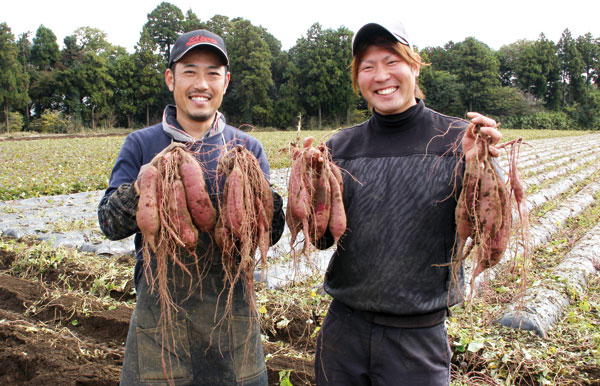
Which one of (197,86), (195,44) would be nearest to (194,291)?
(197,86)

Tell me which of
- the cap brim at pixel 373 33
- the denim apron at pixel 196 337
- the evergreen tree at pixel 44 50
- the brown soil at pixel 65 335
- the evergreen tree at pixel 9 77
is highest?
the evergreen tree at pixel 44 50

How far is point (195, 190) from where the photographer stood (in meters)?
1.84

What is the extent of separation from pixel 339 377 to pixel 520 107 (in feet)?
176

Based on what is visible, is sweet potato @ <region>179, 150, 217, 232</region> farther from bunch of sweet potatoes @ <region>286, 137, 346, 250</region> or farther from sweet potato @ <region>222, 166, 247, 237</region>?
bunch of sweet potatoes @ <region>286, 137, 346, 250</region>

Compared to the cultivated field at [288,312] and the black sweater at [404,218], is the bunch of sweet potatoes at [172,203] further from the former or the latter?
the black sweater at [404,218]

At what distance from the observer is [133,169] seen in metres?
2.05

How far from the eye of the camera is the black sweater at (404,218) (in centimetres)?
175

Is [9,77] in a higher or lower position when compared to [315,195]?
higher

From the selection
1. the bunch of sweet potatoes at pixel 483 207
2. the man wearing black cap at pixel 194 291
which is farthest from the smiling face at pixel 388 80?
the man wearing black cap at pixel 194 291

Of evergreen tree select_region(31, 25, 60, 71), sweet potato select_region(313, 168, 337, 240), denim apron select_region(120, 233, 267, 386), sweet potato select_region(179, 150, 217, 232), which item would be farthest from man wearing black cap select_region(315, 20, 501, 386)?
evergreen tree select_region(31, 25, 60, 71)

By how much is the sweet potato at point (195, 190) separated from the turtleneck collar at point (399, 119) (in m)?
0.85

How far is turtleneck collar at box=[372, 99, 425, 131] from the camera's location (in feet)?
6.05

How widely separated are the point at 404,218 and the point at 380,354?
1.89 ft

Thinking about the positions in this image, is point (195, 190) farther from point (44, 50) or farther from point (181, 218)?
point (44, 50)
